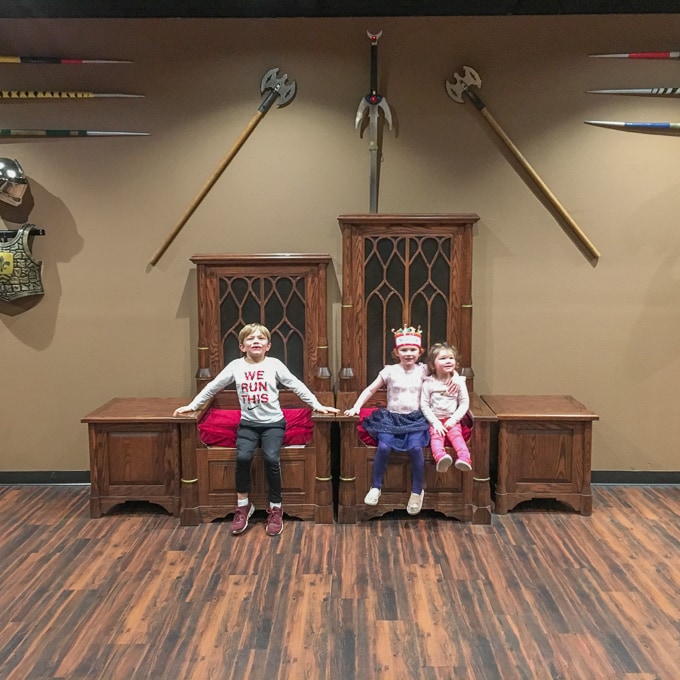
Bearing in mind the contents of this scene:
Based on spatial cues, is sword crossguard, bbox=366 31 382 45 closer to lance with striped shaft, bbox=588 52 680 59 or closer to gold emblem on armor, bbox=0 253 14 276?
lance with striped shaft, bbox=588 52 680 59

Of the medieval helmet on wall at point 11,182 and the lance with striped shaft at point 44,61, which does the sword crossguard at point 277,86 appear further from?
A: the medieval helmet on wall at point 11,182

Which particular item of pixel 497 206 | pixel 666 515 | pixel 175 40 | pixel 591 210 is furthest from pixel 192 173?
A: pixel 666 515

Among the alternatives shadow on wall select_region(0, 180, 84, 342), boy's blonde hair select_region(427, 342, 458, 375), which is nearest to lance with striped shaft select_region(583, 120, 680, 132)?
boy's blonde hair select_region(427, 342, 458, 375)

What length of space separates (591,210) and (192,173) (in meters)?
2.27

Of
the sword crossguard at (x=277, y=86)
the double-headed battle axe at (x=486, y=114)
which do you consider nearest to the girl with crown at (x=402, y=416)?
the double-headed battle axe at (x=486, y=114)

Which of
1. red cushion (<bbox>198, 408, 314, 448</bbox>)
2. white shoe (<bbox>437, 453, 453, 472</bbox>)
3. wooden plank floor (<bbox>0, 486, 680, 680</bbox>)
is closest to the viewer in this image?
wooden plank floor (<bbox>0, 486, 680, 680</bbox>)

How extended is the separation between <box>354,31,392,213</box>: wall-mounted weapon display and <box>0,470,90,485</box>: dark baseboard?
233cm

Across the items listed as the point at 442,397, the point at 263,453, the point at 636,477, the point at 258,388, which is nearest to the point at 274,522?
the point at 263,453

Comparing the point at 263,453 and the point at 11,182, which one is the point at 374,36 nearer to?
the point at 11,182

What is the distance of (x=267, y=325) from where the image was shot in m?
3.43

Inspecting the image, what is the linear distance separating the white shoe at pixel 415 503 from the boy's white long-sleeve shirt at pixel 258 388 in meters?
0.64

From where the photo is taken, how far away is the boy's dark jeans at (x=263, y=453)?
9.79 feet

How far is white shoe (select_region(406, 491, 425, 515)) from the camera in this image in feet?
9.65

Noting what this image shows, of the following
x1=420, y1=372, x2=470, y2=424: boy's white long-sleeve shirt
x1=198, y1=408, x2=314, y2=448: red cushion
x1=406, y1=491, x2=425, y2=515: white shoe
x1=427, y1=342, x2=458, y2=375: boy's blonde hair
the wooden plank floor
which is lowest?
the wooden plank floor
